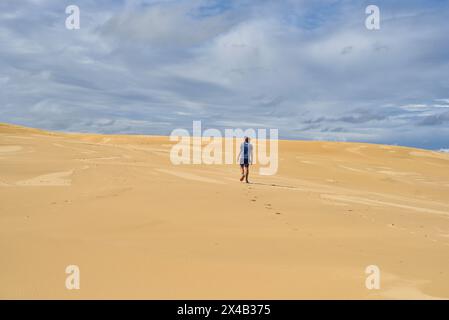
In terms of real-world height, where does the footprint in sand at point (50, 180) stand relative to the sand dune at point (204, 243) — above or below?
above

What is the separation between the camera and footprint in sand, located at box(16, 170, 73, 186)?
1260cm

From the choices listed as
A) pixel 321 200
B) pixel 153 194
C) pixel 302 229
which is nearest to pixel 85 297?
pixel 302 229

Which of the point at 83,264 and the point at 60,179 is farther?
the point at 60,179

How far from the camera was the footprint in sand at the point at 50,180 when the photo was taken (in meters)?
12.6

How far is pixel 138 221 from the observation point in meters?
8.31

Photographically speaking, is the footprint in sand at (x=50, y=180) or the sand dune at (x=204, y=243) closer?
the sand dune at (x=204, y=243)

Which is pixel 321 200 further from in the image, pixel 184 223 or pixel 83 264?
pixel 83 264

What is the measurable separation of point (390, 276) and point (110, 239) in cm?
435

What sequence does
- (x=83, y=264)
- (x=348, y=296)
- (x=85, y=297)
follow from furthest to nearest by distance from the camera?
(x=83, y=264)
(x=348, y=296)
(x=85, y=297)

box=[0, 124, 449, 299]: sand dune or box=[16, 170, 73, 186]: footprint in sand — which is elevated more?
box=[16, 170, 73, 186]: footprint in sand

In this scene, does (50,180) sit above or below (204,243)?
above

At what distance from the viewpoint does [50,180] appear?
13.4 meters

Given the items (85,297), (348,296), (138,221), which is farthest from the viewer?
(138,221)

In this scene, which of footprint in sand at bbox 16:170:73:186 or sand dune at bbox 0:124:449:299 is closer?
sand dune at bbox 0:124:449:299
